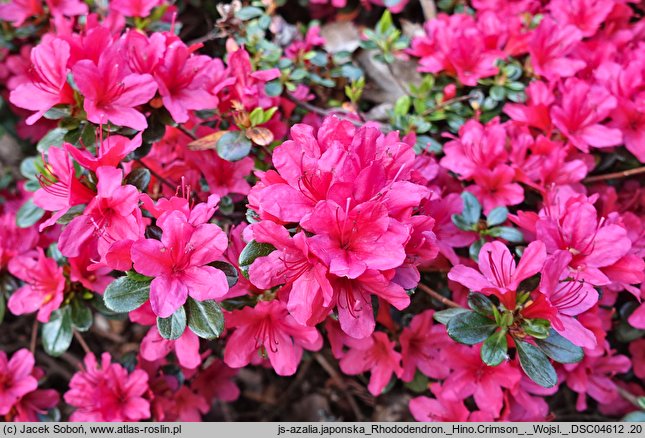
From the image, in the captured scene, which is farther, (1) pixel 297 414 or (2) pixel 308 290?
(1) pixel 297 414

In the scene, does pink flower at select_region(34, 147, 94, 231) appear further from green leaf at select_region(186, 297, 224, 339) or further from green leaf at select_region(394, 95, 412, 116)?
green leaf at select_region(394, 95, 412, 116)

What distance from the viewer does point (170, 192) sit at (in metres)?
1.54

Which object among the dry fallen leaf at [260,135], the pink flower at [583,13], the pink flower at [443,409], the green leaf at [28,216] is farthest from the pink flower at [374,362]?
the pink flower at [583,13]

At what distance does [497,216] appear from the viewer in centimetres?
152

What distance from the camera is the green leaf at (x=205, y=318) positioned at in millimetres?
1176

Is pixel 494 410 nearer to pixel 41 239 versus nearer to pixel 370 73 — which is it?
pixel 370 73

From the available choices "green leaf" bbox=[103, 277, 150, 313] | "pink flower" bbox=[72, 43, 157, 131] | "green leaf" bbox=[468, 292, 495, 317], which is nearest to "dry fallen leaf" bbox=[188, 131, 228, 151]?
"pink flower" bbox=[72, 43, 157, 131]

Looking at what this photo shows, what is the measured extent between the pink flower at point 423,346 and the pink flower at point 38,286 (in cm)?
92

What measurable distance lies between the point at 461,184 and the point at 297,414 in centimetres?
112

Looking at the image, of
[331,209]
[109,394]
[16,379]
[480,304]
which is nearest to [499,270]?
[480,304]

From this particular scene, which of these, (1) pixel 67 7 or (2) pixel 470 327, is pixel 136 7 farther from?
(2) pixel 470 327

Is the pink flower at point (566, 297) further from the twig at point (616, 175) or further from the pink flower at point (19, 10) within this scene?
the pink flower at point (19, 10)
